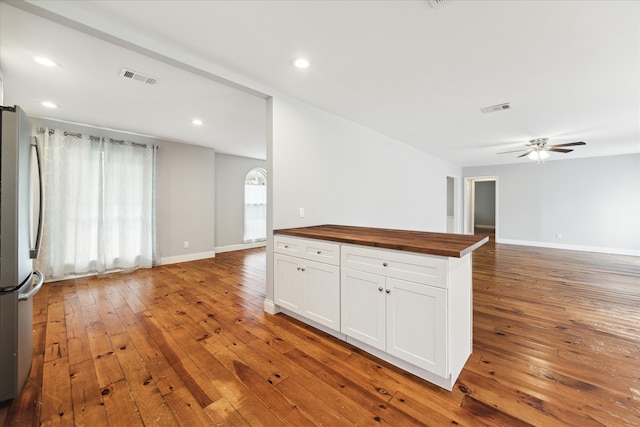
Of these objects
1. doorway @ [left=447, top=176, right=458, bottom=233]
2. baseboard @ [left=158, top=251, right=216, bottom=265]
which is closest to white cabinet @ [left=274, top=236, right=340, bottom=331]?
baseboard @ [left=158, top=251, right=216, bottom=265]

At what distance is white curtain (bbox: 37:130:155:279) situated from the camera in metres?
3.93

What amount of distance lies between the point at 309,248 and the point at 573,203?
8.29m

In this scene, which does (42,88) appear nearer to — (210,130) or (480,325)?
(210,130)

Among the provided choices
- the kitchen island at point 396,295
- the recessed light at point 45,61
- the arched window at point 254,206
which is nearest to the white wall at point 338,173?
the kitchen island at point 396,295

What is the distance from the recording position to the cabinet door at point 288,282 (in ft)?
8.33

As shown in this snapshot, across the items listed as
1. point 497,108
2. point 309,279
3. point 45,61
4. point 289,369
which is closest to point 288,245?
point 309,279

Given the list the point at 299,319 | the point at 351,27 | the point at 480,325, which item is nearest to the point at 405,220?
the point at 480,325

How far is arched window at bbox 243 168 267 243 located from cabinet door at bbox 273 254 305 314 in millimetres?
4341

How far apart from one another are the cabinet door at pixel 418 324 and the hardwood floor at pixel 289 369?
0.18 meters

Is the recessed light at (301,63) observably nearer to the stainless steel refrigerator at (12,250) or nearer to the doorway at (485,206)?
the stainless steel refrigerator at (12,250)

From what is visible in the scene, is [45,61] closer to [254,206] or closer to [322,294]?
[322,294]

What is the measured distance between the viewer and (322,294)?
2.34 metres

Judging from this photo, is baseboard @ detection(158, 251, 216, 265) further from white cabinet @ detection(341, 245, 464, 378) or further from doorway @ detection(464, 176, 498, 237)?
doorway @ detection(464, 176, 498, 237)

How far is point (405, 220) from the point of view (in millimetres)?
5262
